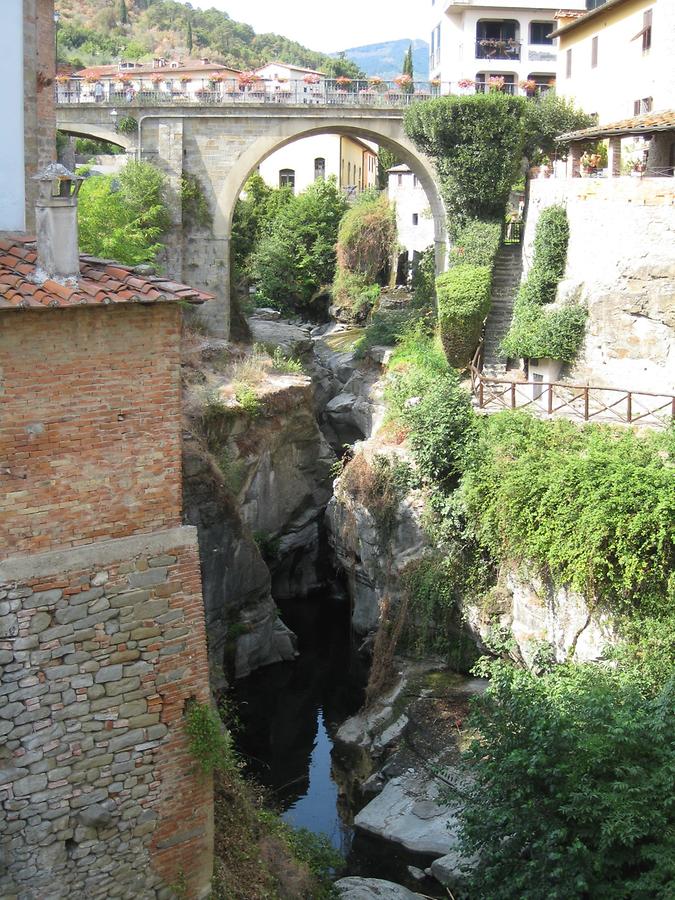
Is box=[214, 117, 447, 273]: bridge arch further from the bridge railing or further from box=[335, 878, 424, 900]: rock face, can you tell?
box=[335, 878, 424, 900]: rock face

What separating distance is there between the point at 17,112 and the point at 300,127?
2140 centimetres

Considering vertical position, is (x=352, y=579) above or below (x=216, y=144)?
below

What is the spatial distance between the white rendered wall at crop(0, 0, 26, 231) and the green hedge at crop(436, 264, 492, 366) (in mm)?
17178

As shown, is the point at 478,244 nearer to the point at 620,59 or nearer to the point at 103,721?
the point at 620,59

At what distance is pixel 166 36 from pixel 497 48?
72.3 meters

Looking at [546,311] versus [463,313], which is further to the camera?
[463,313]

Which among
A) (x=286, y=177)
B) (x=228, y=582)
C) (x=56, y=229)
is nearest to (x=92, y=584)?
(x=56, y=229)

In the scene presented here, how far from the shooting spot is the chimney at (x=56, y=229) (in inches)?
361

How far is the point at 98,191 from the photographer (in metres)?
27.2

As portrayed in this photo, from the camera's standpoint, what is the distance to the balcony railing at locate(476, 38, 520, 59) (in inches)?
1533

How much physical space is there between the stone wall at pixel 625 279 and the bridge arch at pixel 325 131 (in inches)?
273

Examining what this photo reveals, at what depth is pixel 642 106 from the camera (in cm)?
2794

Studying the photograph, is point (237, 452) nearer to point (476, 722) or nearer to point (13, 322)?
point (476, 722)

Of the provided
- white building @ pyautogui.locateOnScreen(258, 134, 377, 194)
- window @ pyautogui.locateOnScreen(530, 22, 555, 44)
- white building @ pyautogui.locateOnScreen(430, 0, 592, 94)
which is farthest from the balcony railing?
white building @ pyautogui.locateOnScreen(258, 134, 377, 194)
